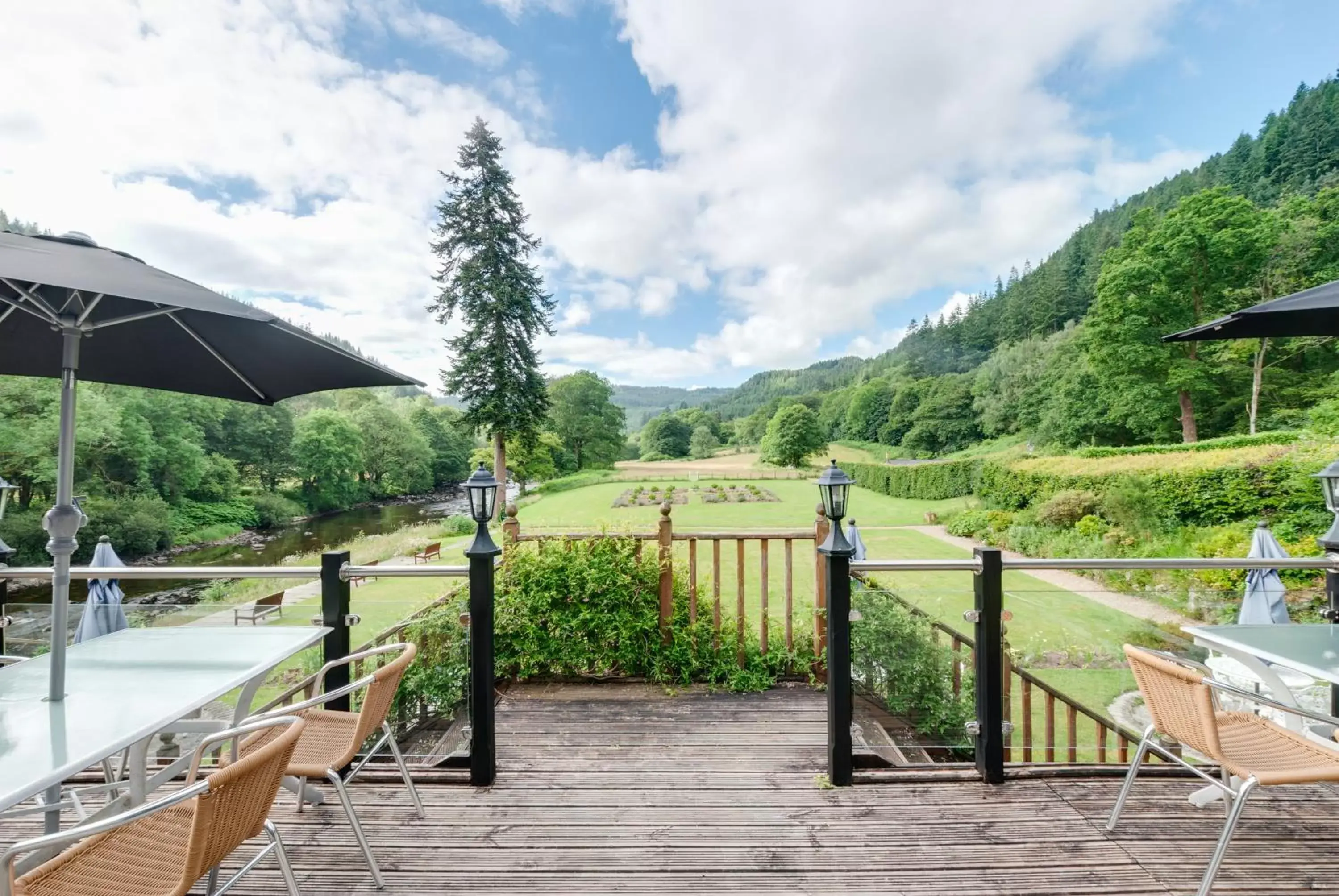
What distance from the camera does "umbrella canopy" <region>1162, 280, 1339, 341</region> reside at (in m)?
2.09

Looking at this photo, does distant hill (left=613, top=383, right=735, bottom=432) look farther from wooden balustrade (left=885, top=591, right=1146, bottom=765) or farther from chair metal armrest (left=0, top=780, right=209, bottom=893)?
chair metal armrest (left=0, top=780, right=209, bottom=893)

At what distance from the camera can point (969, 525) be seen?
14578mm

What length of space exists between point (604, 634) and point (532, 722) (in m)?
0.75

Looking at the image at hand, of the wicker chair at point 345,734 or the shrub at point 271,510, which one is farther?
the shrub at point 271,510

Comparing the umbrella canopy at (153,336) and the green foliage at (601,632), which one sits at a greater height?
the umbrella canopy at (153,336)

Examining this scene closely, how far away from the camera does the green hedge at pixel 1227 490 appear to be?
29.4ft

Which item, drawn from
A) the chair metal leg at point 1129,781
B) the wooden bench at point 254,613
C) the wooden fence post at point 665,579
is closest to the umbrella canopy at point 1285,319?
the chair metal leg at point 1129,781

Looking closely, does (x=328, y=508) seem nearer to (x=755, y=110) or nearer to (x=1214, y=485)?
(x=755, y=110)

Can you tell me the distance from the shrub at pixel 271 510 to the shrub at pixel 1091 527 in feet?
94.6

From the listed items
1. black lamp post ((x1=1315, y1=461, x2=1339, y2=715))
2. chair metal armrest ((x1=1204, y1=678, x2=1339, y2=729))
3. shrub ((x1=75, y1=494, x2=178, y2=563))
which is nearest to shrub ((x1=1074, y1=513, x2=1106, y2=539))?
black lamp post ((x1=1315, y1=461, x2=1339, y2=715))

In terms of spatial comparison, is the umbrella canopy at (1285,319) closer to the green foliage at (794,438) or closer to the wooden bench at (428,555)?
the wooden bench at (428,555)

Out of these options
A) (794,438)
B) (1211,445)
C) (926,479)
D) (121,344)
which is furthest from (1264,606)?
(794,438)

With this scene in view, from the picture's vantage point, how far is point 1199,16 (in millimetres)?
13609

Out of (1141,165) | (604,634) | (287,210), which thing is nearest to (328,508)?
(287,210)
